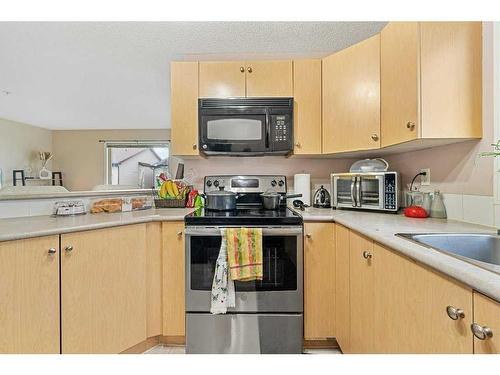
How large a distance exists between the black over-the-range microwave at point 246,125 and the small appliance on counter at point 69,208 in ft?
3.07

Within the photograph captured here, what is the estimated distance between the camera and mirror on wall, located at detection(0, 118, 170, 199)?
71.6 inches

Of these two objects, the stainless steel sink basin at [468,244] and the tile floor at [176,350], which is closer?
the stainless steel sink basin at [468,244]

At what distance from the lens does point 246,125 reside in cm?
208

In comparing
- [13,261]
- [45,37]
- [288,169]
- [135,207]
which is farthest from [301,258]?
[45,37]

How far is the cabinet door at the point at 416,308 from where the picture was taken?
27.9 inches

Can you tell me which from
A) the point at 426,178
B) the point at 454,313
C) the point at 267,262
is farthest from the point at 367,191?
the point at 454,313

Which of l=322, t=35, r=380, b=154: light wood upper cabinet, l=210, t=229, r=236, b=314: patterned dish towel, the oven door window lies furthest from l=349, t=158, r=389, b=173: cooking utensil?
l=210, t=229, r=236, b=314: patterned dish towel

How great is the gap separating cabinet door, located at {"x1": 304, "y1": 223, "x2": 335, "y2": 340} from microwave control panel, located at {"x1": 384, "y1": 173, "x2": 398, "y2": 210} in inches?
17.7

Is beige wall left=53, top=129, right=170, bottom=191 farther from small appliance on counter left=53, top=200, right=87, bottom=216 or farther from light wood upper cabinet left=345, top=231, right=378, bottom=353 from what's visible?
light wood upper cabinet left=345, top=231, right=378, bottom=353

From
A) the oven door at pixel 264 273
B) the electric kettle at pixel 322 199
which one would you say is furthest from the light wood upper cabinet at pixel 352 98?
the oven door at pixel 264 273

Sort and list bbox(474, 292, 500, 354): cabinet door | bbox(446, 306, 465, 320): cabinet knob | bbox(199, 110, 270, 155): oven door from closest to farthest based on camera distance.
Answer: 1. bbox(474, 292, 500, 354): cabinet door
2. bbox(446, 306, 465, 320): cabinet knob
3. bbox(199, 110, 270, 155): oven door

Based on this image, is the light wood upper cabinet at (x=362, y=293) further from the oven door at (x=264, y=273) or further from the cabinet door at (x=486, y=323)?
the cabinet door at (x=486, y=323)

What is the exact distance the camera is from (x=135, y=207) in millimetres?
2109
